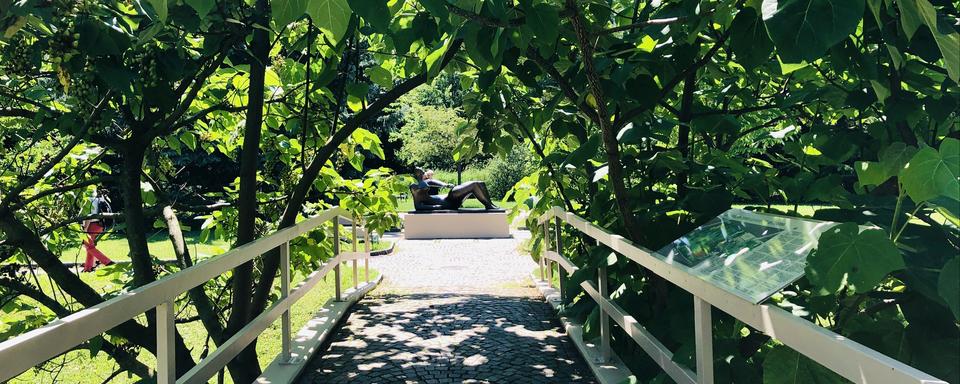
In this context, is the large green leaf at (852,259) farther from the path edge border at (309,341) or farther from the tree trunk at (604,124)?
the path edge border at (309,341)

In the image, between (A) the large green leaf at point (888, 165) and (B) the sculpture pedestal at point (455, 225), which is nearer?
(A) the large green leaf at point (888, 165)

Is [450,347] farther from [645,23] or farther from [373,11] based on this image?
[373,11]

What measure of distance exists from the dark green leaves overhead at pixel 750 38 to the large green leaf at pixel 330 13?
1135mm

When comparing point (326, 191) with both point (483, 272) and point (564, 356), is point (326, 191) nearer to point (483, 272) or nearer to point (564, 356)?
point (564, 356)

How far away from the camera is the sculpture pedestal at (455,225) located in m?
17.0

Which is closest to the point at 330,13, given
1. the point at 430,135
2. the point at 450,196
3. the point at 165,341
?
the point at 165,341

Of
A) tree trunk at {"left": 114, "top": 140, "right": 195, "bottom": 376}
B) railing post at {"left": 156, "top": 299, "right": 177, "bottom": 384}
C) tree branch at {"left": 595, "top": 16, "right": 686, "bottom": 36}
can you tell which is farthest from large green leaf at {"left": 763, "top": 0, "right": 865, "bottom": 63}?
tree trunk at {"left": 114, "top": 140, "right": 195, "bottom": 376}

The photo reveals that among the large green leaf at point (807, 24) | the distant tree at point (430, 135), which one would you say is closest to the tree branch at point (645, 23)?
the large green leaf at point (807, 24)

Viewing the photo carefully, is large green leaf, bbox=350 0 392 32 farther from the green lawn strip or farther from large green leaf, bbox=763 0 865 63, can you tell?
the green lawn strip

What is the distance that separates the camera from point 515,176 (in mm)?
30875

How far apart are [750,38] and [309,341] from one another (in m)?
3.58

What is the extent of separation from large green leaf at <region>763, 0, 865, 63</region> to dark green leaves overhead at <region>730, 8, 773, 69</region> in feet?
2.02

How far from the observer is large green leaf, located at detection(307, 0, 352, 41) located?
3.86 feet

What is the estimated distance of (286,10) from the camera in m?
1.23
